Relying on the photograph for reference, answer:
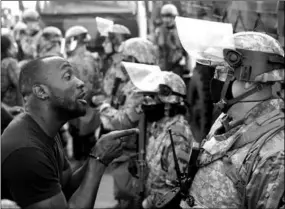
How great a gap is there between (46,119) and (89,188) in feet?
1.53

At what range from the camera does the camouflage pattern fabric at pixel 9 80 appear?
22.7ft

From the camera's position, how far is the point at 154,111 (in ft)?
14.6

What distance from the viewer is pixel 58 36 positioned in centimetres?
889

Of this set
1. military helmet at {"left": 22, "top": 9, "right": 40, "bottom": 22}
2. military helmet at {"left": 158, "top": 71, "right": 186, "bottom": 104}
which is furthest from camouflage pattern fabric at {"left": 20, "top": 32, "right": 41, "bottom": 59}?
military helmet at {"left": 158, "top": 71, "right": 186, "bottom": 104}

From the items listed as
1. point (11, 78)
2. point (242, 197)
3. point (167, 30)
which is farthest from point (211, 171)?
point (167, 30)

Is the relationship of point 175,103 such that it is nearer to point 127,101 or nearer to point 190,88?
point 127,101

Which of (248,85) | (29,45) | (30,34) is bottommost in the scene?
(29,45)

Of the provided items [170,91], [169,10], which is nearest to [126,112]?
[170,91]

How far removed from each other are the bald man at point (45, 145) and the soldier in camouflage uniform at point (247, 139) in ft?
1.87

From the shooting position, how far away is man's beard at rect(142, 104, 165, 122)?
4.44 metres

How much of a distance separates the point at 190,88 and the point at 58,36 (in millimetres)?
3564

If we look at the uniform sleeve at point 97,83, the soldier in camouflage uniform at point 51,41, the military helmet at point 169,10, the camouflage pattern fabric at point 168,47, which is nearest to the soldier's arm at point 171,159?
the uniform sleeve at point 97,83

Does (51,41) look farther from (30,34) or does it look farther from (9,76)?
(9,76)

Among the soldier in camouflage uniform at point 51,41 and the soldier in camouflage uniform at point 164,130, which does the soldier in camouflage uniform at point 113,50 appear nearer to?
the soldier in camouflage uniform at point 51,41
